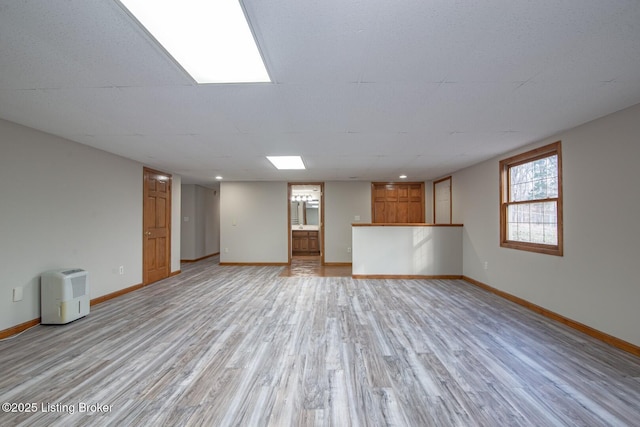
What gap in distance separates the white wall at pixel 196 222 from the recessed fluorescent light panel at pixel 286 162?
12.4 feet

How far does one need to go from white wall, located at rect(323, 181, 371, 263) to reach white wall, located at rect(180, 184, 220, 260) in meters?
3.81

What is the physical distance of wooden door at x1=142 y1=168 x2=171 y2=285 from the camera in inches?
199

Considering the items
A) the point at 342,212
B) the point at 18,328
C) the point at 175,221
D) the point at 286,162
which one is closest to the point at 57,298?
the point at 18,328

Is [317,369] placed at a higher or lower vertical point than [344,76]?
lower

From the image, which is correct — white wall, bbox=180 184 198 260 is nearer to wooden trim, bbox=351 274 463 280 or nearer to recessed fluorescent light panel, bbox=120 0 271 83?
wooden trim, bbox=351 274 463 280

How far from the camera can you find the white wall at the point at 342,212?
7285 millimetres

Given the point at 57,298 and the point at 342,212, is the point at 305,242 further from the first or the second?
the point at 57,298

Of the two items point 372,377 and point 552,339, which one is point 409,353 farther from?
point 552,339

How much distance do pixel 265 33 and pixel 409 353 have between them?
8.83 ft

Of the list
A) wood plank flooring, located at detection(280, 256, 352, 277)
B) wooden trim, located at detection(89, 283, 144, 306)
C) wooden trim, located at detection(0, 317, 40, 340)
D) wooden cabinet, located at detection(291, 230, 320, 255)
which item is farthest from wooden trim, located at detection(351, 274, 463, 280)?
wooden trim, located at detection(0, 317, 40, 340)

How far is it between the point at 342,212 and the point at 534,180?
14.1ft

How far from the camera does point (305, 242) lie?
9.34m

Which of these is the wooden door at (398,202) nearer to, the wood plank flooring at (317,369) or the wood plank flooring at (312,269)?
the wood plank flooring at (312,269)

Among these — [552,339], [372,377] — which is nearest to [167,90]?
[372,377]
